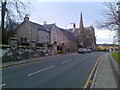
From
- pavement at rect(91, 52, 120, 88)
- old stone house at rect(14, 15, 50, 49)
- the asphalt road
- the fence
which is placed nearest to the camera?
pavement at rect(91, 52, 120, 88)

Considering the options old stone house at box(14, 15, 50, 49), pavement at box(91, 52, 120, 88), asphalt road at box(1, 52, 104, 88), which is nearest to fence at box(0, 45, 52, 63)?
asphalt road at box(1, 52, 104, 88)

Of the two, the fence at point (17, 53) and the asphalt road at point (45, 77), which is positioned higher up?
the fence at point (17, 53)

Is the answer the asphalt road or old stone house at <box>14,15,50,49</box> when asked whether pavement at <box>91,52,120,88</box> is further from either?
old stone house at <box>14,15,50,49</box>

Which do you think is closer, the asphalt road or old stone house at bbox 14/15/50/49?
the asphalt road

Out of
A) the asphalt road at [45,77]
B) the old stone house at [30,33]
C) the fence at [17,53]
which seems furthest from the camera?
the old stone house at [30,33]

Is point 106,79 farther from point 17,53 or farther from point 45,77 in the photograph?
point 17,53

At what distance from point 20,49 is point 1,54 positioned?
5.44 meters

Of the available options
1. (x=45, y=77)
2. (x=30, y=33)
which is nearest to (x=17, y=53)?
(x=45, y=77)

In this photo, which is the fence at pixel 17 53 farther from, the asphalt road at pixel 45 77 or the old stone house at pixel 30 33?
the old stone house at pixel 30 33

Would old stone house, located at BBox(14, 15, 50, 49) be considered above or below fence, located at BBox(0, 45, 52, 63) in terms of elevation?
above

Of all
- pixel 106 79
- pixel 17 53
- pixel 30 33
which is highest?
pixel 30 33

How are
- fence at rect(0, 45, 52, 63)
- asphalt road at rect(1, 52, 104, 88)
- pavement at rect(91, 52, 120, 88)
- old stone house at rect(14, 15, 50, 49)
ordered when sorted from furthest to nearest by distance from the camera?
old stone house at rect(14, 15, 50, 49) < fence at rect(0, 45, 52, 63) < asphalt road at rect(1, 52, 104, 88) < pavement at rect(91, 52, 120, 88)

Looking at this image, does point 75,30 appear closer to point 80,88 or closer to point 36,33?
point 36,33

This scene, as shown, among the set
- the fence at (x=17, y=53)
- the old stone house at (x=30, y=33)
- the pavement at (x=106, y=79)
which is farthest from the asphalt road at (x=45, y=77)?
the old stone house at (x=30, y=33)
